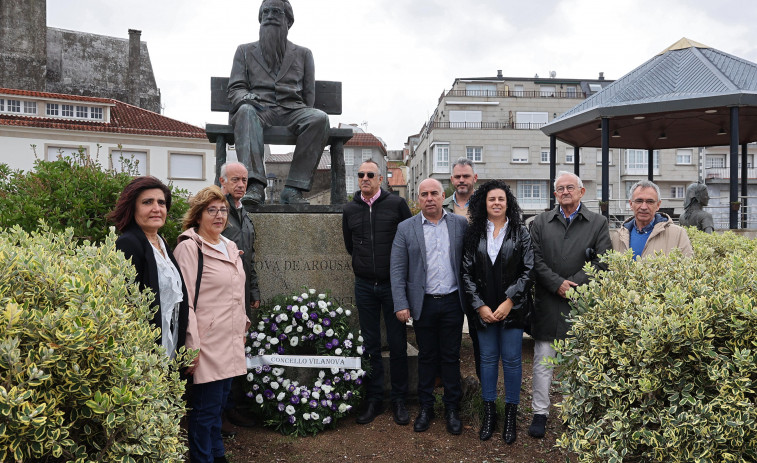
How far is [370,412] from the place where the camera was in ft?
15.5

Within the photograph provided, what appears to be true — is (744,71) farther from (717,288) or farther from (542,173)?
(542,173)

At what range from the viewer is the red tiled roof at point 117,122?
28312 mm

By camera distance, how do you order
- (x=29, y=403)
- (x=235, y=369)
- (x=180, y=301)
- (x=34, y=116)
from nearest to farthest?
A: (x=29, y=403), (x=180, y=301), (x=235, y=369), (x=34, y=116)

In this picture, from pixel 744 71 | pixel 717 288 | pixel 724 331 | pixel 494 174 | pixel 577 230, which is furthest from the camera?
pixel 494 174

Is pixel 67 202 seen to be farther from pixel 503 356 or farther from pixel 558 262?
pixel 558 262

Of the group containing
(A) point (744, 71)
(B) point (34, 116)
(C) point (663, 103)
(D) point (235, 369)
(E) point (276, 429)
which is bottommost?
(E) point (276, 429)

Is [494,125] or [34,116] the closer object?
[34,116]

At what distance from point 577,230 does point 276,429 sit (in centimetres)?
290

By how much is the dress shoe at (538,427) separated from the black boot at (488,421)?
0.29 metres

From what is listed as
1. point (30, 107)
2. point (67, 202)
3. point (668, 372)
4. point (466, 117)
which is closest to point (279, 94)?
point (67, 202)

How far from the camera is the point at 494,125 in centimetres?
4594

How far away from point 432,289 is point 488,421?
3.63 feet

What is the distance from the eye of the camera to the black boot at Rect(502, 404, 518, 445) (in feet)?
14.0

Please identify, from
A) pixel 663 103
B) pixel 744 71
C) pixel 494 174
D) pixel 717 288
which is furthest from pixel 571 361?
pixel 494 174
